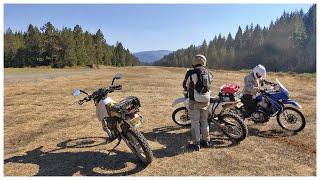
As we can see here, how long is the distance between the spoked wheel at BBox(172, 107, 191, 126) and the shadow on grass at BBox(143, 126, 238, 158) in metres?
0.24

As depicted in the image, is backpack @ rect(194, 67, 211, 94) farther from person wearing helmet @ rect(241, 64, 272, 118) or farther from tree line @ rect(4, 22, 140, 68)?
tree line @ rect(4, 22, 140, 68)

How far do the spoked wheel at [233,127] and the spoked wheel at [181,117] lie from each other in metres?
1.43

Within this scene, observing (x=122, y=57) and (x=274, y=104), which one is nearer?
(x=274, y=104)

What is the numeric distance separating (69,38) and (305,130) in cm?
6669

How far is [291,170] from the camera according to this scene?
19.3 feet

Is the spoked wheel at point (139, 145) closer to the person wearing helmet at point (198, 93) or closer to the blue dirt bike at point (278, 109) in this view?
the person wearing helmet at point (198, 93)

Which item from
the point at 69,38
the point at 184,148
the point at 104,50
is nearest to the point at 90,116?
the point at 184,148

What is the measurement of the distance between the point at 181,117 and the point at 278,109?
270cm

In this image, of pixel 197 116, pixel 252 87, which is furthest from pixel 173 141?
pixel 252 87

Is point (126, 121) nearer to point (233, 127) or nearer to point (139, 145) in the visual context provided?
point (139, 145)

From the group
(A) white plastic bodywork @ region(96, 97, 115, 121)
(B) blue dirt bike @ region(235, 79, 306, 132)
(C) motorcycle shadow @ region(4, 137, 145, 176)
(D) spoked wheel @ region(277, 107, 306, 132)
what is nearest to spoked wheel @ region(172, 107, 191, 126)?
(B) blue dirt bike @ region(235, 79, 306, 132)

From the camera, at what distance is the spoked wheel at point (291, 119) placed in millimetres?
8442

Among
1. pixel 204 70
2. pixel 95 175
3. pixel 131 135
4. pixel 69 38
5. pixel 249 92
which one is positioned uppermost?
pixel 69 38

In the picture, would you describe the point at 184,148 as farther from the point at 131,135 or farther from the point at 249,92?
the point at 249,92
